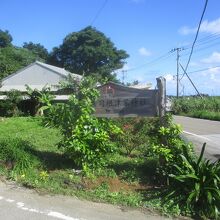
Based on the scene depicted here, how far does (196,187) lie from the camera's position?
716cm

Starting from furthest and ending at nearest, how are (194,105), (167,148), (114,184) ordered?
(194,105)
(167,148)
(114,184)

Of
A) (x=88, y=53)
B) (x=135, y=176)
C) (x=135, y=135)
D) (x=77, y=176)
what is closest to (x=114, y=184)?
(x=135, y=176)

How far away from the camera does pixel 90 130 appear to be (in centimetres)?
877

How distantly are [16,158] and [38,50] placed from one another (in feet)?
222

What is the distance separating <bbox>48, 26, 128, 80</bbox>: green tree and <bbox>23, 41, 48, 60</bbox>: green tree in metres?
8.02

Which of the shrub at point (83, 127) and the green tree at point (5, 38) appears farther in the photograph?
the green tree at point (5, 38)

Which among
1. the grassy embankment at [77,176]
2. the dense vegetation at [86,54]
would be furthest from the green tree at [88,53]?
the grassy embankment at [77,176]

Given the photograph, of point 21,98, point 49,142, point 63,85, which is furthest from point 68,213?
point 21,98

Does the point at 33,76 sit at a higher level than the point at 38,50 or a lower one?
lower

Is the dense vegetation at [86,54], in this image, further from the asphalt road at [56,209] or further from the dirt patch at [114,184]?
the asphalt road at [56,209]

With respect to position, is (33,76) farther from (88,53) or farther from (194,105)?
(194,105)

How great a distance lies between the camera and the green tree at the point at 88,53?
62.5 meters

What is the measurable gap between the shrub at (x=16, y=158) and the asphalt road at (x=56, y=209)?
132 cm

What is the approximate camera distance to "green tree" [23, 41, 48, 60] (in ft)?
240
